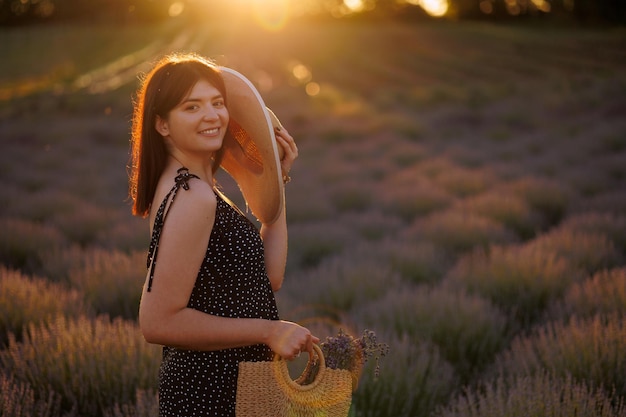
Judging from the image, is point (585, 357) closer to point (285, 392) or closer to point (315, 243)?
point (285, 392)

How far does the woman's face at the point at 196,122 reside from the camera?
68.1 inches

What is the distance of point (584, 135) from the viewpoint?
11883 millimetres

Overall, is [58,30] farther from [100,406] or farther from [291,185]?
[100,406]

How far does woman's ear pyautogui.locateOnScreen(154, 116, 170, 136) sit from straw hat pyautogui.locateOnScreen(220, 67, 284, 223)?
230mm

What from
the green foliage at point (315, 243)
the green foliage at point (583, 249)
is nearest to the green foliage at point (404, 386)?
the green foliage at point (583, 249)

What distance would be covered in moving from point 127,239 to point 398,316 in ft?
10.7

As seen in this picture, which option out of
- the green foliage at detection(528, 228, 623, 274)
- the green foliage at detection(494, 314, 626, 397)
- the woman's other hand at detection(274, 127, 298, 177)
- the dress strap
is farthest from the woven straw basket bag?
the green foliage at detection(528, 228, 623, 274)

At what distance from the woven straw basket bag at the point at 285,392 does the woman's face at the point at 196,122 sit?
25.8 inches

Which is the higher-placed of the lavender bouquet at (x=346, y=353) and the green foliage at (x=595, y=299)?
the lavender bouquet at (x=346, y=353)

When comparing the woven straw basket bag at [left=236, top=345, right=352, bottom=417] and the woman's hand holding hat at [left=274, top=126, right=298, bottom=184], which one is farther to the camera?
the woman's hand holding hat at [left=274, top=126, right=298, bottom=184]

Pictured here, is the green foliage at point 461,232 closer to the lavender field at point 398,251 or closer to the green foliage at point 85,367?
the lavender field at point 398,251

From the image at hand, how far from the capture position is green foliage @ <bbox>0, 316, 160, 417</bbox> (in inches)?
116

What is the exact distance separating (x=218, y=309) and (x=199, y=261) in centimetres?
22

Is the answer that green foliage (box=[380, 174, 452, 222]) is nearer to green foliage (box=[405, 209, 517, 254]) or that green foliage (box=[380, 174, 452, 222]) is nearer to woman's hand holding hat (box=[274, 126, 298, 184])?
green foliage (box=[405, 209, 517, 254])
